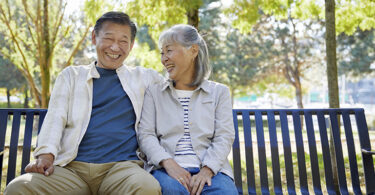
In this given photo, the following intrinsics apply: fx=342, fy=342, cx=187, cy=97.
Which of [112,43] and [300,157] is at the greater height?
[112,43]

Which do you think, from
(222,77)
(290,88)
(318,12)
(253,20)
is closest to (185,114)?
(253,20)

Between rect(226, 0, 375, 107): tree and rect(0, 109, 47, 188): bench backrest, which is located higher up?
rect(226, 0, 375, 107): tree

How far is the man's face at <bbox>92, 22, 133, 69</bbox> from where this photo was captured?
9.18ft

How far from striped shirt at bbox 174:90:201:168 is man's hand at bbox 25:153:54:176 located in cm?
90

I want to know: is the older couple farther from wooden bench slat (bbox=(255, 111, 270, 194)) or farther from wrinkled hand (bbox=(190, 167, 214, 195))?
wooden bench slat (bbox=(255, 111, 270, 194))

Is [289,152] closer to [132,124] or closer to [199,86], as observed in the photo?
[199,86]

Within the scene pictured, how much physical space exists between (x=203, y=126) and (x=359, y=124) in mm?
1595

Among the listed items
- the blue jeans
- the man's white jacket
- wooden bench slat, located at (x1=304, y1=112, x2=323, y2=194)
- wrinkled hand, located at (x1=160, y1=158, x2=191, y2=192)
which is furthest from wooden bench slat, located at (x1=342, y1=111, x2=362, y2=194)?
the man's white jacket

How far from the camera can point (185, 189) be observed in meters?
2.30

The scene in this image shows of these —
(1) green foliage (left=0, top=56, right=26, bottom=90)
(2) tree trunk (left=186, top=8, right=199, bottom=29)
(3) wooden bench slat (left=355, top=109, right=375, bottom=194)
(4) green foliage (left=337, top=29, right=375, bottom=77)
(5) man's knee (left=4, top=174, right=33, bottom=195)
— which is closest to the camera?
(5) man's knee (left=4, top=174, right=33, bottom=195)

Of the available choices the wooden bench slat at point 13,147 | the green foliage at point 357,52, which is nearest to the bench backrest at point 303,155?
the wooden bench slat at point 13,147

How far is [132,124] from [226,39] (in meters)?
23.0

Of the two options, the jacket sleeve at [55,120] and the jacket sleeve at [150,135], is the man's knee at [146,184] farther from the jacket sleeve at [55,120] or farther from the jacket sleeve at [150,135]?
the jacket sleeve at [55,120]

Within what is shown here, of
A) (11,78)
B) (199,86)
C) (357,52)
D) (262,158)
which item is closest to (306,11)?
(262,158)
